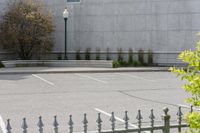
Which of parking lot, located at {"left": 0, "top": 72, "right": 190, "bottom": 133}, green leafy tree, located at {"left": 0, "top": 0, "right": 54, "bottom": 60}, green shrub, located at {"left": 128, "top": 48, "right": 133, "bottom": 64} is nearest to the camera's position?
parking lot, located at {"left": 0, "top": 72, "right": 190, "bottom": 133}

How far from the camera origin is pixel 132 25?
27.4m

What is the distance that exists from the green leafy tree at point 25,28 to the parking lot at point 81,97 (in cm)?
559

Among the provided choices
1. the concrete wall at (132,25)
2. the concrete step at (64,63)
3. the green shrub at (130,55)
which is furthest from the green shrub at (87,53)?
the green shrub at (130,55)

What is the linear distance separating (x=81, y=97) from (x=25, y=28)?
13795 mm

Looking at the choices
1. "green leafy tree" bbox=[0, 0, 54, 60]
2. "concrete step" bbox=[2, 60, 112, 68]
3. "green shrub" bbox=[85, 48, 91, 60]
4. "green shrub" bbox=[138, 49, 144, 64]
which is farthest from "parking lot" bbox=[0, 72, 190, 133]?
"green shrub" bbox=[85, 48, 91, 60]

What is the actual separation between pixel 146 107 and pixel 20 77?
1031 cm

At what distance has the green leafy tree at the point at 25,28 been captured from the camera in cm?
2581

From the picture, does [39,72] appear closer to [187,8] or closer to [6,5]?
[6,5]

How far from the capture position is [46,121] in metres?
9.27

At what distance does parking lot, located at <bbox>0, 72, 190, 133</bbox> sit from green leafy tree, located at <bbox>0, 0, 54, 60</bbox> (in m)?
5.59

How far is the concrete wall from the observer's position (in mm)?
26312

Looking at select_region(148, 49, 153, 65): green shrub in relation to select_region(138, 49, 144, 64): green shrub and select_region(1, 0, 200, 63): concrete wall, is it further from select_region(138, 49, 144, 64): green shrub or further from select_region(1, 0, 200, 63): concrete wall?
select_region(138, 49, 144, 64): green shrub

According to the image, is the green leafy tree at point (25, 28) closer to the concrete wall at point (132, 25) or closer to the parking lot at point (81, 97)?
the concrete wall at point (132, 25)

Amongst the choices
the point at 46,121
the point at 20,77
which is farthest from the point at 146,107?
the point at 20,77
